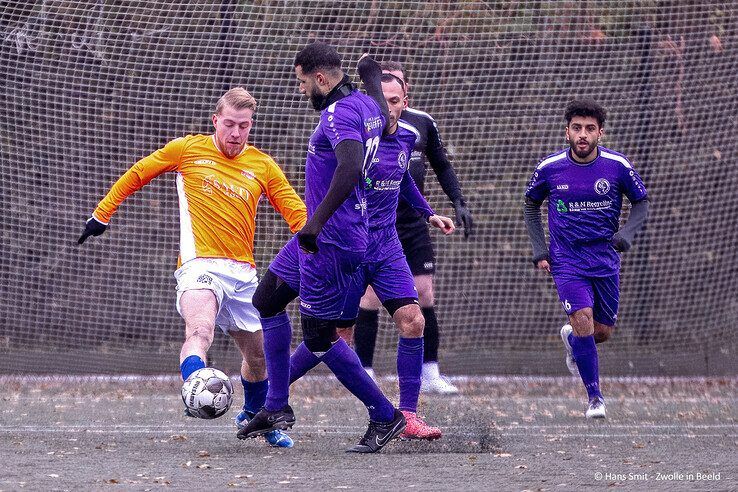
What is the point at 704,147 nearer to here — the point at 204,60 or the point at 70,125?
the point at 204,60

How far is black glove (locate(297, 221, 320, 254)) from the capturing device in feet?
19.1

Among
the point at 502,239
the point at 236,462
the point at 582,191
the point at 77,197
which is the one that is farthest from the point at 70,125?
the point at 236,462

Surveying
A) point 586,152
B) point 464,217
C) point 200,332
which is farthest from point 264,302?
point 586,152

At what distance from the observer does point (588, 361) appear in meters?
7.92

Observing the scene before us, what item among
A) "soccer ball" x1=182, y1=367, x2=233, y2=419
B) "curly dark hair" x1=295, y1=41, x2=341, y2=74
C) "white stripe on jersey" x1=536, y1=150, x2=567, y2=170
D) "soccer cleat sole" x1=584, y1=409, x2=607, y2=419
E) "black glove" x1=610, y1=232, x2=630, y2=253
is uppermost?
"curly dark hair" x1=295, y1=41, x2=341, y2=74

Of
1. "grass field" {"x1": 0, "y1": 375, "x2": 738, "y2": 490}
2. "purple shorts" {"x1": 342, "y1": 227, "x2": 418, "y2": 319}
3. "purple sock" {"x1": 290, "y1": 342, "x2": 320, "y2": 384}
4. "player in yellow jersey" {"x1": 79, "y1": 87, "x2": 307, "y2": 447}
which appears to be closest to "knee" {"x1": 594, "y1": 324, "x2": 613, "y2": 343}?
"grass field" {"x1": 0, "y1": 375, "x2": 738, "y2": 490}

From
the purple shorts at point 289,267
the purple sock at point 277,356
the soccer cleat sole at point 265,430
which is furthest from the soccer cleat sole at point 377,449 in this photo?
the purple shorts at point 289,267

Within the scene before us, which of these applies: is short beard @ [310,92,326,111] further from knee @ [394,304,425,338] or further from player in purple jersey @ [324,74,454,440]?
knee @ [394,304,425,338]

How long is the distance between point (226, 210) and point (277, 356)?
87 centimetres

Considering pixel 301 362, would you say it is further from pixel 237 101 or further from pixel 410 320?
pixel 237 101

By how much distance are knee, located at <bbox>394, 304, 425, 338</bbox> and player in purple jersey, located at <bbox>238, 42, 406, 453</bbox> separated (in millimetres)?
377

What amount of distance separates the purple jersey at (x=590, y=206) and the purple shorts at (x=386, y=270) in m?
1.70

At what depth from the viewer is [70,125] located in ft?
35.7

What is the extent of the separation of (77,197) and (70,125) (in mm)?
605
